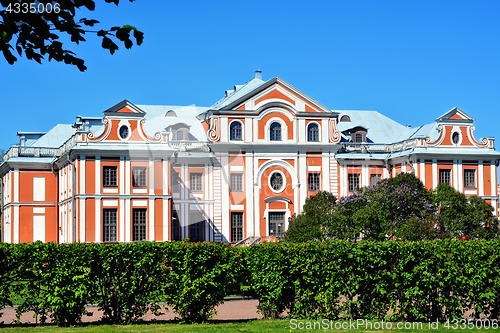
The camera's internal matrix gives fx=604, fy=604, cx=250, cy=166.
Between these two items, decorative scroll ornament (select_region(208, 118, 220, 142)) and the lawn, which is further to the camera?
decorative scroll ornament (select_region(208, 118, 220, 142))

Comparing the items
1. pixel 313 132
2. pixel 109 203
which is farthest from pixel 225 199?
pixel 109 203

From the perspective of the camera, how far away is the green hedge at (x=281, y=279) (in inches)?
674

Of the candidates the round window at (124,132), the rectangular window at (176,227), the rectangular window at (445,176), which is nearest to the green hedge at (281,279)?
the round window at (124,132)

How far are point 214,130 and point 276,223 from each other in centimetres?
881

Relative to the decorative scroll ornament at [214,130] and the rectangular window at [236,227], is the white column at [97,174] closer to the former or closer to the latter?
the decorative scroll ornament at [214,130]

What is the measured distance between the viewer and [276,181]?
158 feet

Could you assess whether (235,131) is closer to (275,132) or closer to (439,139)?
(275,132)

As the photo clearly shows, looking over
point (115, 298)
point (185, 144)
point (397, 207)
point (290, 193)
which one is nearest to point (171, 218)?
point (185, 144)

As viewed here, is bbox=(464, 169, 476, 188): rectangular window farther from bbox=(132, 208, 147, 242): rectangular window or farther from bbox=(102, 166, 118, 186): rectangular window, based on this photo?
bbox=(102, 166, 118, 186): rectangular window

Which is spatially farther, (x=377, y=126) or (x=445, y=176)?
(x=377, y=126)

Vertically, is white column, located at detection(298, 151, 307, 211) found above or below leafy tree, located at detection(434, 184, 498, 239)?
above

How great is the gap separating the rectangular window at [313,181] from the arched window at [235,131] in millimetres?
6602

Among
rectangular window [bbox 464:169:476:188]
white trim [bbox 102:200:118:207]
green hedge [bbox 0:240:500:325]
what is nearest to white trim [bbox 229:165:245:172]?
white trim [bbox 102:200:118:207]

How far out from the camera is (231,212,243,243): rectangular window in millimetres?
46906
